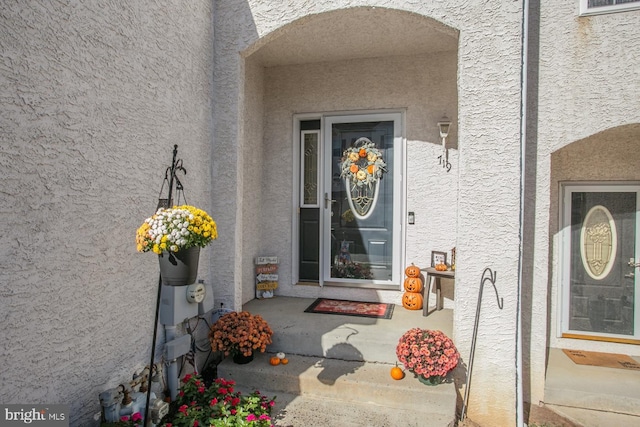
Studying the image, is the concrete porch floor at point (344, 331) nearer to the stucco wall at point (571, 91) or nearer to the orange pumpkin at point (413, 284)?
the orange pumpkin at point (413, 284)

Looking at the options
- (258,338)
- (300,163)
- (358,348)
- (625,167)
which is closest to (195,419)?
(258,338)

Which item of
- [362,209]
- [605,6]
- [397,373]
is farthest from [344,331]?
[605,6]

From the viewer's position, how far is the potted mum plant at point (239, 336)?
3.94 meters

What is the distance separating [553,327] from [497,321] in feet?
6.25

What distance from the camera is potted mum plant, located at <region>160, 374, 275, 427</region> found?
3.04 m

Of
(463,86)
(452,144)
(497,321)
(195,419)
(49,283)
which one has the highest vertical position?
(463,86)

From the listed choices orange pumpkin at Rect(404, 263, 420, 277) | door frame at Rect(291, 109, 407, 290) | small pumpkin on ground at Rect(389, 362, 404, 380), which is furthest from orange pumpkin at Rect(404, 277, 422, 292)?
small pumpkin on ground at Rect(389, 362, 404, 380)

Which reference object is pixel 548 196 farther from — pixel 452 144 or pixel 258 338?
pixel 258 338

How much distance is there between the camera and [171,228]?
105 inches

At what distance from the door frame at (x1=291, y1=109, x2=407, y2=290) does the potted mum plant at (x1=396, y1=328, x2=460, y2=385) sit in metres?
2.02

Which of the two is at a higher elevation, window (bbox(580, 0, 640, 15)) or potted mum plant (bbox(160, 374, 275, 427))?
window (bbox(580, 0, 640, 15))

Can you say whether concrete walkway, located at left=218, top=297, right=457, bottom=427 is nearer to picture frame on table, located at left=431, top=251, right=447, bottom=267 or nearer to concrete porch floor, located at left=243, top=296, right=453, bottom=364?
concrete porch floor, located at left=243, top=296, right=453, bottom=364

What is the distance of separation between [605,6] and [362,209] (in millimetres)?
3880

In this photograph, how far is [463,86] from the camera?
388 centimetres
